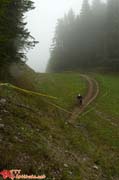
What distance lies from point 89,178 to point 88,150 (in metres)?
5.64

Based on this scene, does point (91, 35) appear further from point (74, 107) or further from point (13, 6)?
point (13, 6)

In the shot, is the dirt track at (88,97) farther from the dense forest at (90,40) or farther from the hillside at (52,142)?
the dense forest at (90,40)

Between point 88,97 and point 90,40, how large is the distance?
137 feet

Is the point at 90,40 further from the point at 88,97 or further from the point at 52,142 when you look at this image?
the point at 52,142

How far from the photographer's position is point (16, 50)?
28359mm

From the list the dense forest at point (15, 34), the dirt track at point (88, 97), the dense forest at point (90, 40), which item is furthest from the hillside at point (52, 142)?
the dense forest at point (90, 40)

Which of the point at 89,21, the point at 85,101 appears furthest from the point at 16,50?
the point at 89,21

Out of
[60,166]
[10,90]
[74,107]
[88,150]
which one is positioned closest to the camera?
[60,166]

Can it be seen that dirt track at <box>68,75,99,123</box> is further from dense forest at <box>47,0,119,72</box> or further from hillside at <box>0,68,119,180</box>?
dense forest at <box>47,0,119,72</box>

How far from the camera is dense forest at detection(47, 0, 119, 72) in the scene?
77000mm

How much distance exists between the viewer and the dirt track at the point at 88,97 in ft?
113

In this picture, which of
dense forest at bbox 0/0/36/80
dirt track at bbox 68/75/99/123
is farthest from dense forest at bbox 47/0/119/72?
dense forest at bbox 0/0/36/80

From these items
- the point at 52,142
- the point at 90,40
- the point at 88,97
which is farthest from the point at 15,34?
the point at 90,40

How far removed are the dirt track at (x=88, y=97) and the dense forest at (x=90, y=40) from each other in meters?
18.5
